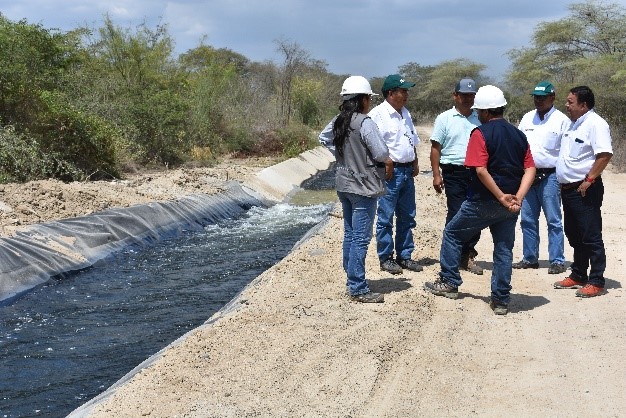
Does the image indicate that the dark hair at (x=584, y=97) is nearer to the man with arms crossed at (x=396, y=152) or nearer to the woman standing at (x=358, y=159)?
the man with arms crossed at (x=396, y=152)

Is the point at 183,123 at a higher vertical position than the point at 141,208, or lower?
higher

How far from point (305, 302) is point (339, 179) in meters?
1.25

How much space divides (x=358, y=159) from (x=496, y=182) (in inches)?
48.6

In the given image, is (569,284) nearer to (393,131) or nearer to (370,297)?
(370,297)

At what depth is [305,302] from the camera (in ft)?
21.6

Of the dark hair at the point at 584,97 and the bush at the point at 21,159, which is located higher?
the dark hair at the point at 584,97

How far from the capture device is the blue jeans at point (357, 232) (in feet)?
20.5

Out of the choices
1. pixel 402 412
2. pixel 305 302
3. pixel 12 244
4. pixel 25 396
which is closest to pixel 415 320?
pixel 305 302

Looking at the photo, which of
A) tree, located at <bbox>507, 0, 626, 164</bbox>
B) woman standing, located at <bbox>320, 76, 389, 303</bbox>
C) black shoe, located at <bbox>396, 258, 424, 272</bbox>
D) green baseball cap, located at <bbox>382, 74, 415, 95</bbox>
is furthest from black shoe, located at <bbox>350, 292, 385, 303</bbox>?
tree, located at <bbox>507, 0, 626, 164</bbox>

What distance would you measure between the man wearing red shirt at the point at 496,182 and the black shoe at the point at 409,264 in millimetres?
1330

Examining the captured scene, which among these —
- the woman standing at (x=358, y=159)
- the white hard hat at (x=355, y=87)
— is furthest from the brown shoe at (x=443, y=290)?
the white hard hat at (x=355, y=87)

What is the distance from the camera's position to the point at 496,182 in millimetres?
5875

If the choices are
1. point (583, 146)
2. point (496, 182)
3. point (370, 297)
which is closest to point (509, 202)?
point (496, 182)

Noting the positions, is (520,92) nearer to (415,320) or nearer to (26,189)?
(26,189)
